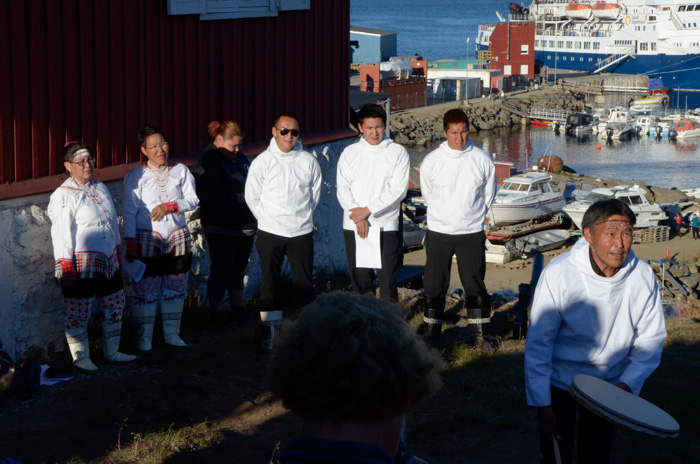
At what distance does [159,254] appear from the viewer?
18.8ft

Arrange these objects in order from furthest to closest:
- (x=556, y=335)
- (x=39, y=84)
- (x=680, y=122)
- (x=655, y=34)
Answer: (x=655, y=34)
(x=680, y=122)
(x=39, y=84)
(x=556, y=335)

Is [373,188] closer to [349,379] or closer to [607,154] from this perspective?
[349,379]

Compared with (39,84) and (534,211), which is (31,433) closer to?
(39,84)

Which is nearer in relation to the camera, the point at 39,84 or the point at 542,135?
the point at 39,84

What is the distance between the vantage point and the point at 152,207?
18.5 ft

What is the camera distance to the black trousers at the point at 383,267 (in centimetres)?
600

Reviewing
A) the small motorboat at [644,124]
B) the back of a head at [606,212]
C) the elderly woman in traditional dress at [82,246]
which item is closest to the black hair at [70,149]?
the elderly woman in traditional dress at [82,246]

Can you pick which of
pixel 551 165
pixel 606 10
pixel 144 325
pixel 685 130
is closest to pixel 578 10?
pixel 606 10

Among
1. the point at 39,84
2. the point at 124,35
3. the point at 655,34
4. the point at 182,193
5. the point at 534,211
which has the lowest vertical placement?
the point at 534,211

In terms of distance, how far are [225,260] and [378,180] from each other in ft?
4.40

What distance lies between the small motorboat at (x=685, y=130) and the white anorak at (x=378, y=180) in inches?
1806

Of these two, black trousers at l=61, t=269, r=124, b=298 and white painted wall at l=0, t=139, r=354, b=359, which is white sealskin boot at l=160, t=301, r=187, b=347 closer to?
black trousers at l=61, t=269, r=124, b=298

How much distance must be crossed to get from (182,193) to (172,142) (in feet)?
4.07

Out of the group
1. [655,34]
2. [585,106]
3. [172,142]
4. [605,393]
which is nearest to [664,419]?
[605,393]
